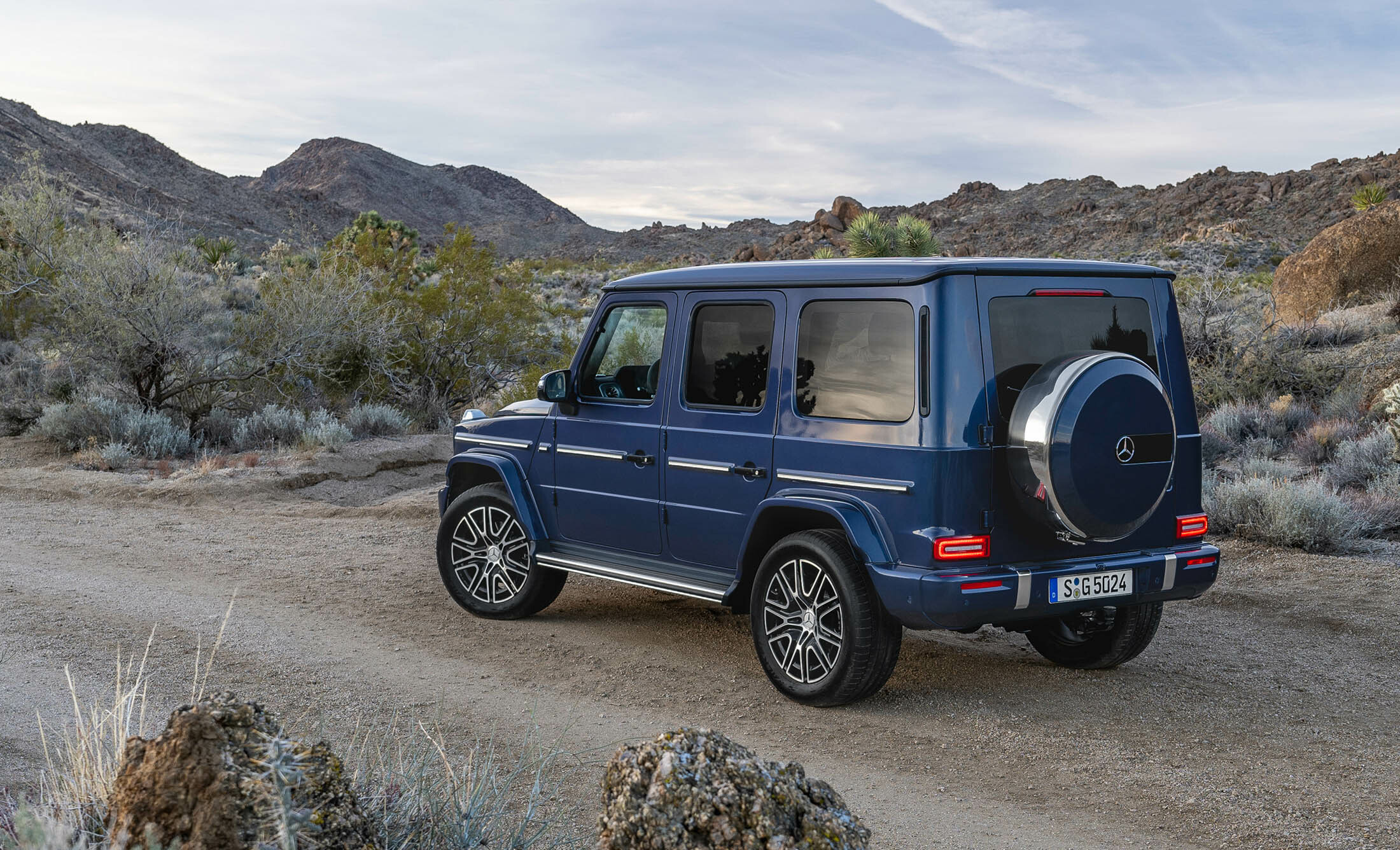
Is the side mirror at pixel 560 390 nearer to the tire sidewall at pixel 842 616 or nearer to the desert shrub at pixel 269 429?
the tire sidewall at pixel 842 616

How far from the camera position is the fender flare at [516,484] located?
22.5ft

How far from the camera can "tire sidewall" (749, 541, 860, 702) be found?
5.22m

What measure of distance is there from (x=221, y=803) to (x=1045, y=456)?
3412 millimetres

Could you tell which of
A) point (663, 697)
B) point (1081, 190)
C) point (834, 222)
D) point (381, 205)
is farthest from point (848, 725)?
point (381, 205)

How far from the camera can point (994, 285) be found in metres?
5.14

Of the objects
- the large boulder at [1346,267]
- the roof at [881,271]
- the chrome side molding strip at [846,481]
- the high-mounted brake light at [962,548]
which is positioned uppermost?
the large boulder at [1346,267]

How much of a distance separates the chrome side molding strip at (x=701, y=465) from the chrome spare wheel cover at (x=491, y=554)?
53.0 inches

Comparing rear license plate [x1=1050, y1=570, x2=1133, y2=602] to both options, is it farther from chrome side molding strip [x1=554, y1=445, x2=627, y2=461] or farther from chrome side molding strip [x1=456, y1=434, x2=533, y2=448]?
chrome side molding strip [x1=456, y1=434, x2=533, y2=448]

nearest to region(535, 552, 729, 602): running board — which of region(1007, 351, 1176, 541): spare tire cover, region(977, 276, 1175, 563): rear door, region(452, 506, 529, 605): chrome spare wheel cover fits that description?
region(452, 506, 529, 605): chrome spare wheel cover

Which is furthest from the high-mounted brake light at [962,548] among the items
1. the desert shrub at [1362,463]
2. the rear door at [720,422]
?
the desert shrub at [1362,463]

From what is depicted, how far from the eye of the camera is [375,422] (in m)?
15.7

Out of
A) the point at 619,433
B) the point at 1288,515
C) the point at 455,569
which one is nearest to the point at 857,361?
the point at 619,433

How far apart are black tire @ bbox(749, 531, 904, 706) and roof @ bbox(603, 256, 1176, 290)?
120 cm

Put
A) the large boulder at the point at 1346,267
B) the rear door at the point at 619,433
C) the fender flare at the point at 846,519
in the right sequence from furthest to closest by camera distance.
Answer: the large boulder at the point at 1346,267, the rear door at the point at 619,433, the fender flare at the point at 846,519
